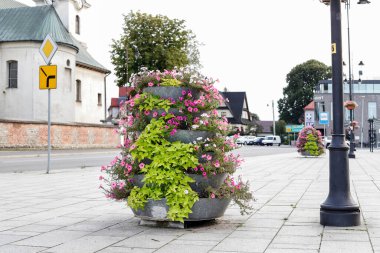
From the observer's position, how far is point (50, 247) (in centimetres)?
512

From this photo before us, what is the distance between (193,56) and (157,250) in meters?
60.7

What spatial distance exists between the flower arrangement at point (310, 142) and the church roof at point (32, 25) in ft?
88.3

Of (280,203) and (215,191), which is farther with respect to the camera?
(280,203)

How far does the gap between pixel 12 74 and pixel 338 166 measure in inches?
1787

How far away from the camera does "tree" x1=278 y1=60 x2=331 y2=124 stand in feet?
320

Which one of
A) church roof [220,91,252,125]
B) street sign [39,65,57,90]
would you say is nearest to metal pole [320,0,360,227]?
street sign [39,65,57,90]

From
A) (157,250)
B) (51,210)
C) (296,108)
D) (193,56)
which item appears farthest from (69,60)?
(296,108)

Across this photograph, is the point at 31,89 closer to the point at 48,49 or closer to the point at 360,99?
the point at 48,49

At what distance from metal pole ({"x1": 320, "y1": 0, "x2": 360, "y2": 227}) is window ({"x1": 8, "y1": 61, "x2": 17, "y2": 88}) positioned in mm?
44539

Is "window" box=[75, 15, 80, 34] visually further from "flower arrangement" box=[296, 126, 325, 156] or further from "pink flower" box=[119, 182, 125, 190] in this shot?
"pink flower" box=[119, 182, 125, 190]

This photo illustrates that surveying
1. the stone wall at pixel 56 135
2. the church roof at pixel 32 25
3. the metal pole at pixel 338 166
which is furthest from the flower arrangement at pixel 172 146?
the church roof at pixel 32 25

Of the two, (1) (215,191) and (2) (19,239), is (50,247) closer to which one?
(2) (19,239)

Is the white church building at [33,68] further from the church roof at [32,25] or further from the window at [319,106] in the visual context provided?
the window at [319,106]

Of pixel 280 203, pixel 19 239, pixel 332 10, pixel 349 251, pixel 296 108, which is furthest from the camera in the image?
pixel 296 108
